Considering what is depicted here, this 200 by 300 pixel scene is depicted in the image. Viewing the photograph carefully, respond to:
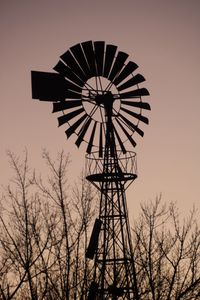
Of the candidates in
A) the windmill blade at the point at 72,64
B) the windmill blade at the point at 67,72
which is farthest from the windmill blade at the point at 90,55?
the windmill blade at the point at 67,72

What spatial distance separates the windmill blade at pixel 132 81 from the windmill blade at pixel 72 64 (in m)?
1.03

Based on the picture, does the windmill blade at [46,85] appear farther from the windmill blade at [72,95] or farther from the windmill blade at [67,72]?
the windmill blade at [72,95]

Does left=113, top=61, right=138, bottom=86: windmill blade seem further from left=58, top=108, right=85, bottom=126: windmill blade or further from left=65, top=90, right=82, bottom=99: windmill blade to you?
left=58, top=108, right=85, bottom=126: windmill blade

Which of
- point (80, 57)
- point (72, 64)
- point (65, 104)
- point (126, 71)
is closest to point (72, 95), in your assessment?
point (65, 104)

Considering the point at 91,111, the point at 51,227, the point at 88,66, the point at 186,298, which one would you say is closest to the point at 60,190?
the point at 51,227

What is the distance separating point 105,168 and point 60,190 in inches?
86.8

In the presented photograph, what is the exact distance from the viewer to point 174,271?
13.9 metres

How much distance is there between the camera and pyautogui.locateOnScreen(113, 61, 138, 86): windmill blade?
1321 cm

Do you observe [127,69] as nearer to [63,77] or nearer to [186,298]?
[63,77]

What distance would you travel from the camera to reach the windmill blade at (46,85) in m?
12.2

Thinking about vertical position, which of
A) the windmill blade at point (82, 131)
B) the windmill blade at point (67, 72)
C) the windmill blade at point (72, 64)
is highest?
the windmill blade at point (72, 64)

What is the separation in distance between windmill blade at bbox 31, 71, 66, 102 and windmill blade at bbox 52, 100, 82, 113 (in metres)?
0.18

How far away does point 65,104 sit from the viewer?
13.1 meters

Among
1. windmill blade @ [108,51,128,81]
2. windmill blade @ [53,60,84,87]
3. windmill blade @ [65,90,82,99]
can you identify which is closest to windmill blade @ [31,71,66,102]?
windmill blade @ [53,60,84,87]
